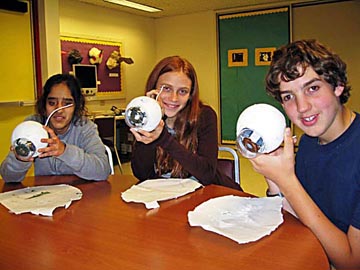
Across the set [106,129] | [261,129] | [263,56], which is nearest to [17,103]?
[106,129]

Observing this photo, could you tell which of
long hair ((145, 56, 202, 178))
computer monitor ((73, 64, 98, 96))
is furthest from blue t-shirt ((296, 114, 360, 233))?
computer monitor ((73, 64, 98, 96))

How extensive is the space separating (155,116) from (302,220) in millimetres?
590

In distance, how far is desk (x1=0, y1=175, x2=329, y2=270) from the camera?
892 mm

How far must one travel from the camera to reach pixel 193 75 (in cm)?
194

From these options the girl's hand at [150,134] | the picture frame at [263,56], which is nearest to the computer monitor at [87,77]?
the picture frame at [263,56]

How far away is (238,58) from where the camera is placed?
6.37m

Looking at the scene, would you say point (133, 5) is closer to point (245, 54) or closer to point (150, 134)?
point (245, 54)

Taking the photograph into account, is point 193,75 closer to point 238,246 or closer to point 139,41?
point 238,246

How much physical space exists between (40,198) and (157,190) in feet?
1.48

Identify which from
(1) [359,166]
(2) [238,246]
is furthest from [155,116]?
(1) [359,166]

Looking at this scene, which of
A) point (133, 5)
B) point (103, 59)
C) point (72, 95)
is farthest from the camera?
point (103, 59)

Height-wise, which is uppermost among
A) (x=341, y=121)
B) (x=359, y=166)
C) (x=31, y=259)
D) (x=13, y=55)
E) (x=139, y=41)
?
(x=139, y=41)

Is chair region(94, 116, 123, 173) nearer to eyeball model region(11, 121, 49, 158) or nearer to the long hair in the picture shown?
the long hair

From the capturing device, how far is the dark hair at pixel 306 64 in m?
1.20
